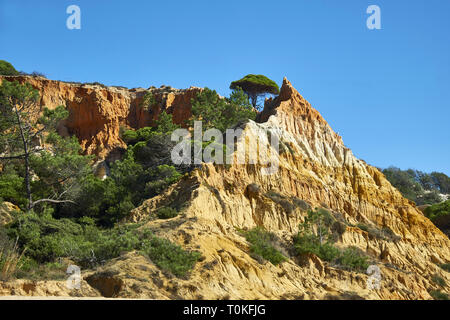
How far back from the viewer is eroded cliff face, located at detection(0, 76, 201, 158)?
52.5 m

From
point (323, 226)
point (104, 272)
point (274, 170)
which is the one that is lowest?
point (104, 272)

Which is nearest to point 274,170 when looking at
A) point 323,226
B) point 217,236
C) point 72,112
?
point 323,226

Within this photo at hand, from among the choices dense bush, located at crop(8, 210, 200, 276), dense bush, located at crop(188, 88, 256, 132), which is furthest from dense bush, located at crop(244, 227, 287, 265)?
dense bush, located at crop(188, 88, 256, 132)

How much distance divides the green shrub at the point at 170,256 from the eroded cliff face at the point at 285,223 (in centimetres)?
34

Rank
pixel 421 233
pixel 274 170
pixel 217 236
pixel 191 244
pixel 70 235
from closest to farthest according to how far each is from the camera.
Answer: pixel 191 244
pixel 217 236
pixel 70 235
pixel 274 170
pixel 421 233

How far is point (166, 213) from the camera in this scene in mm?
27547

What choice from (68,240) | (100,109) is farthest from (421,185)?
(68,240)

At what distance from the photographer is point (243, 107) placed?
4644 centimetres

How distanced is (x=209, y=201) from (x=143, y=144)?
14.5 meters

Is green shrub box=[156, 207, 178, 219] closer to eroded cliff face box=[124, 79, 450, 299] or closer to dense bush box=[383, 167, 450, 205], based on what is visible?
eroded cliff face box=[124, 79, 450, 299]

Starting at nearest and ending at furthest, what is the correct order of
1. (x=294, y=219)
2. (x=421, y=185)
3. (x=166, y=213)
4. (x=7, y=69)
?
(x=166, y=213)
(x=294, y=219)
(x=7, y=69)
(x=421, y=185)

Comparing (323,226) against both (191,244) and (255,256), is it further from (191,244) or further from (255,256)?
(191,244)

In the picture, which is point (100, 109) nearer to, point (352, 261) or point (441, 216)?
point (441, 216)

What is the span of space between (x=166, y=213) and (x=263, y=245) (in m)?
4.94
